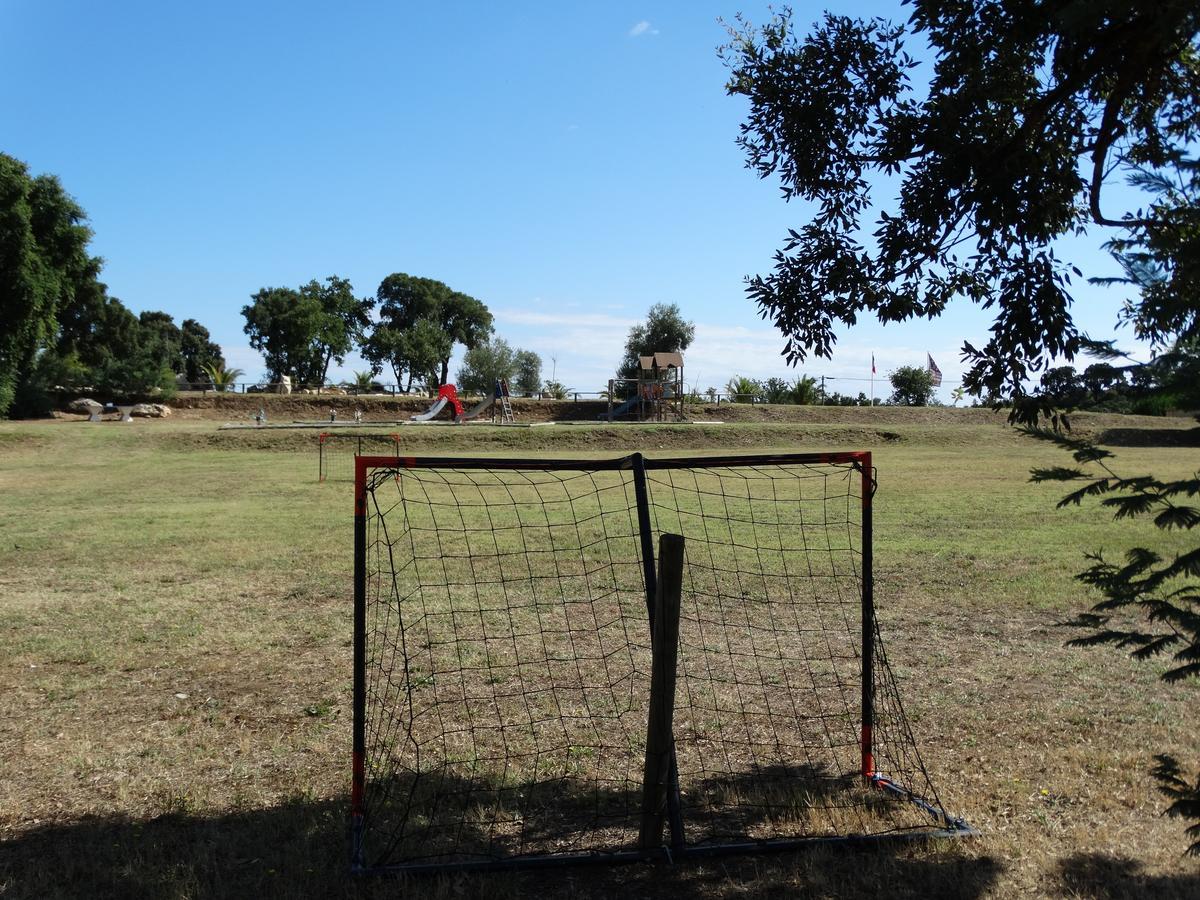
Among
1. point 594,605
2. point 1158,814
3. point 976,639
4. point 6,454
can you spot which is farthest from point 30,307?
point 1158,814

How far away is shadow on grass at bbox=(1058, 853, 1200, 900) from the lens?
12.3 feet

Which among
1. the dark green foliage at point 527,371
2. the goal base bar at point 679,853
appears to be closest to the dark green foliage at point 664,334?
the dark green foliage at point 527,371

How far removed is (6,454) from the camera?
2794 cm

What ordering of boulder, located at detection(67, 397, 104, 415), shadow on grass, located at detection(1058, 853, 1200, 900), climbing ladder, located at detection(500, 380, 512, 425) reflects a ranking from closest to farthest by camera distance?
shadow on grass, located at detection(1058, 853, 1200, 900) < boulder, located at detection(67, 397, 104, 415) < climbing ladder, located at detection(500, 380, 512, 425)

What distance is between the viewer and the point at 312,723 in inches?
238

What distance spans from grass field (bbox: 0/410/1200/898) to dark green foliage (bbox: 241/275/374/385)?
57635 mm

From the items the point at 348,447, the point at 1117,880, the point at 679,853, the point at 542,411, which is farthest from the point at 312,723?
the point at 542,411

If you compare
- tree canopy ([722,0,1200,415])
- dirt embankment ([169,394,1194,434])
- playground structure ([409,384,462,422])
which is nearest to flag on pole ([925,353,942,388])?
dirt embankment ([169,394,1194,434])

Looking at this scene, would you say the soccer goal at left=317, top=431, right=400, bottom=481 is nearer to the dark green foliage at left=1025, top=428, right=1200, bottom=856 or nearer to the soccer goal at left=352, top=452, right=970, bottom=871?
the soccer goal at left=352, top=452, right=970, bottom=871

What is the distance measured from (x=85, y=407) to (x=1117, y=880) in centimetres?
4401

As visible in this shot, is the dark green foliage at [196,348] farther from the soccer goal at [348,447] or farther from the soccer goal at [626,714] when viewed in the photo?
the soccer goal at [626,714]

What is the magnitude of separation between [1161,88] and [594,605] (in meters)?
6.00

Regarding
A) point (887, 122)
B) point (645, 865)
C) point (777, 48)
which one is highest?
point (777, 48)

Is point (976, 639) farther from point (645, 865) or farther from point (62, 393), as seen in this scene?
point (62, 393)
